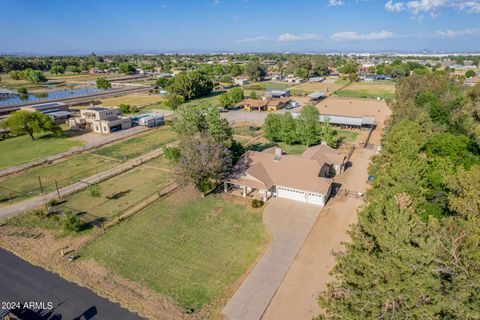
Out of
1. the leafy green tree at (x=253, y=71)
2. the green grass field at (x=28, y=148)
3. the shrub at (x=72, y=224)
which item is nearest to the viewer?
the shrub at (x=72, y=224)

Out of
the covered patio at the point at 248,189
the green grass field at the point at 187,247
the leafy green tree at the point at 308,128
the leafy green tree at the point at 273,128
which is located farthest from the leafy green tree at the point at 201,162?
the leafy green tree at the point at 273,128

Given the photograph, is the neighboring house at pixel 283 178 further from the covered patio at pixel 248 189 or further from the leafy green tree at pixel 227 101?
the leafy green tree at pixel 227 101

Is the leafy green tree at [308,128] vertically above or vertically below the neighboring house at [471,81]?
below

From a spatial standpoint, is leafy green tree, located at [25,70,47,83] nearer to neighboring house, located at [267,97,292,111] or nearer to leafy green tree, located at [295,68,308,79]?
neighboring house, located at [267,97,292,111]

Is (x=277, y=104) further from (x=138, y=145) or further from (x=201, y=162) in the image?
(x=201, y=162)

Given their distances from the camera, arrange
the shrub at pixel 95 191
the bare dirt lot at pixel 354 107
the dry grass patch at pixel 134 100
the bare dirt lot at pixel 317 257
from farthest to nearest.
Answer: the dry grass patch at pixel 134 100, the bare dirt lot at pixel 354 107, the shrub at pixel 95 191, the bare dirt lot at pixel 317 257

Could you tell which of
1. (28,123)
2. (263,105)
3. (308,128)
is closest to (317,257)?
(308,128)

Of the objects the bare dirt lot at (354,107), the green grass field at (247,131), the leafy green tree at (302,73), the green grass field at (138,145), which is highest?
the leafy green tree at (302,73)
